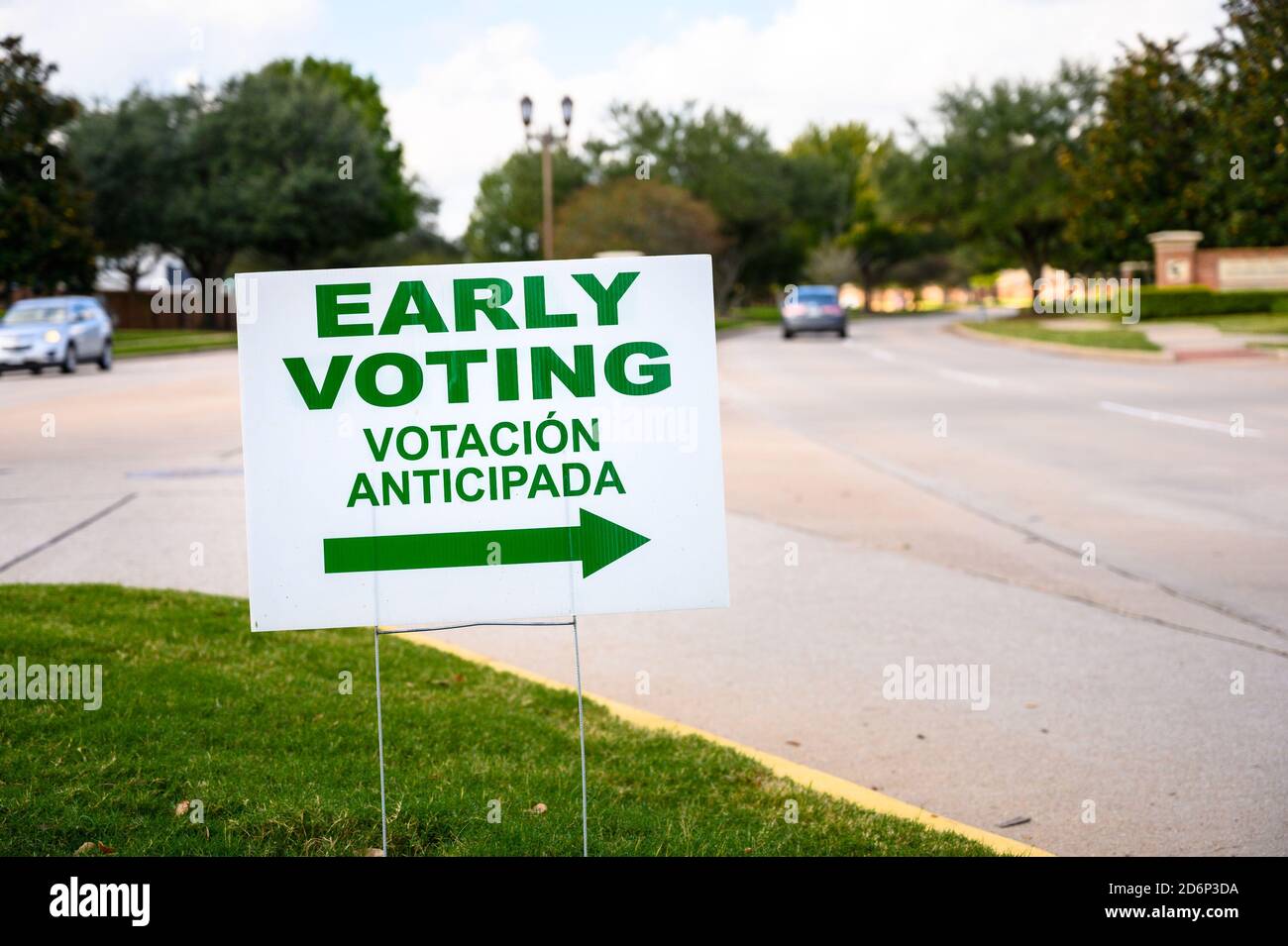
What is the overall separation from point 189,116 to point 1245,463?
58.8 metres

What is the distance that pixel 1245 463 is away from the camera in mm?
13078

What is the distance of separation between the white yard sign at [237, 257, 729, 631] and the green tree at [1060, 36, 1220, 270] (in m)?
48.0

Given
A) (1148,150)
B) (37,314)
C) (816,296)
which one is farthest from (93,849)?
(1148,150)

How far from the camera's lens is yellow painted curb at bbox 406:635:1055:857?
437 cm

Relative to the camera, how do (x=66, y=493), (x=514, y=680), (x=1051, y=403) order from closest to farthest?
(x=514, y=680), (x=66, y=493), (x=1051, y=403)

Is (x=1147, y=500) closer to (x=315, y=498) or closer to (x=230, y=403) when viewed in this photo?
(x=315, y=498)

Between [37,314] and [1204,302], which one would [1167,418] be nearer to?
[1204,302]

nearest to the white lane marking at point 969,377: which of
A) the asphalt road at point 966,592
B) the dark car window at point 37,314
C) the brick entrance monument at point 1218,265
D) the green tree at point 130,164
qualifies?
the asphalt road at point 966,592

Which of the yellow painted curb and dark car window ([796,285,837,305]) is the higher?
dark car window ([796,285,837,305])

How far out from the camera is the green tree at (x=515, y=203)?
2879 inches

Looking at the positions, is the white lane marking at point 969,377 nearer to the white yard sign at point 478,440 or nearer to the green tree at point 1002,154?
the white yard sign at point 478,440

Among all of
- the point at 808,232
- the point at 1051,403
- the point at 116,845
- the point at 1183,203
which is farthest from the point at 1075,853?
the point at 808,232

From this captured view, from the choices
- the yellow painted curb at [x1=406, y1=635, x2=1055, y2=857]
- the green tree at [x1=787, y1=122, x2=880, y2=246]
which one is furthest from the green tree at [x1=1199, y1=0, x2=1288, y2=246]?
the yellow painted curb at [x1=406, y1=635, x2=1055, y2=857]

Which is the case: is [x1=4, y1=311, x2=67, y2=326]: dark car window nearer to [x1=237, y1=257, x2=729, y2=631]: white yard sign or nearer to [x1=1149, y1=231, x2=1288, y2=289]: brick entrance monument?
[x1=237, y1=257, x2=729, y2=631]: white yard sign
